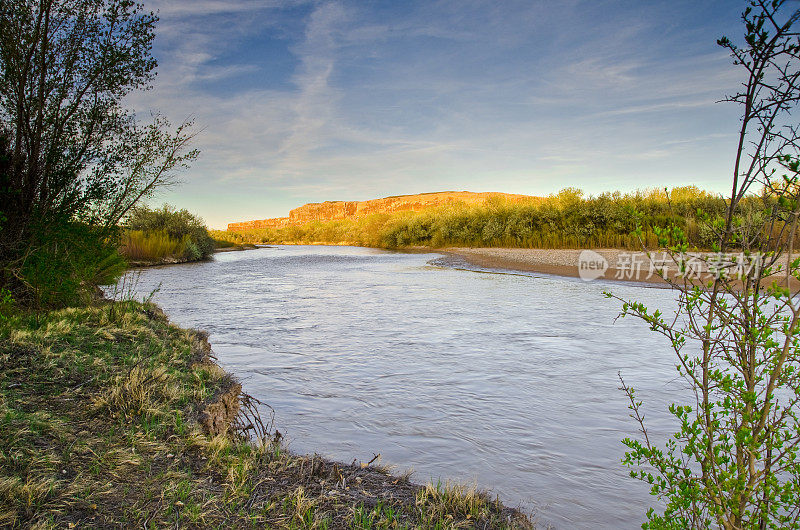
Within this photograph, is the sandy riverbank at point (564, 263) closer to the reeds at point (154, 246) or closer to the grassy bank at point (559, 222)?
the grassy bank at point (559, 222)

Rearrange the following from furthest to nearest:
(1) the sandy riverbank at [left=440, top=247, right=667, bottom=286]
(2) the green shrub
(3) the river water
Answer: (1) the sandy riverbank at [left=440, top=247, right=667, bottom=286]
(2) the green shrub
(3) the river water

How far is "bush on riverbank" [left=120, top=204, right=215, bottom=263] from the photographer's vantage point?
2202cm

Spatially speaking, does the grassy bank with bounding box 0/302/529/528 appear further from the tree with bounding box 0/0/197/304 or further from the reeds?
the reeds

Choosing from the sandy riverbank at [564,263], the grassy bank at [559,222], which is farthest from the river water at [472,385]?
the grassy bank at [559,222]

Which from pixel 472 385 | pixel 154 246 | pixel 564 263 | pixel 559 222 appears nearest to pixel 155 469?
pixel 472 385

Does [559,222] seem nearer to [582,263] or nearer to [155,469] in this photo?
[582,263]

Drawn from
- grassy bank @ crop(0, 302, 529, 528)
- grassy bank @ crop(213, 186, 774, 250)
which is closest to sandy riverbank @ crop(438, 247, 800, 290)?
grassy bank @ crop(213, 186, 774, 250)

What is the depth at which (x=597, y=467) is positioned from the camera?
10.4 feet

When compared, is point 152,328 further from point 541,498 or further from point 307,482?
point 541,498

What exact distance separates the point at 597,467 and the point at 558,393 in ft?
5.11

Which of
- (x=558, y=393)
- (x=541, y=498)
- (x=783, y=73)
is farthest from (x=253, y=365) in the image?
(x=783, y=73)

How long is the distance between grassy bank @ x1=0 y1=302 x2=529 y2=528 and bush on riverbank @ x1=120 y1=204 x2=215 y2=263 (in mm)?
20029

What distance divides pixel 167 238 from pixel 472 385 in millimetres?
23349

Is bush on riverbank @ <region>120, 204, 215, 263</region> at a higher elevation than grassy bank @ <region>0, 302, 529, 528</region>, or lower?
higher
